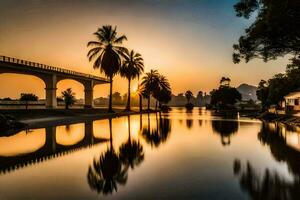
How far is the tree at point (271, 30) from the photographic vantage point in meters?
13.4

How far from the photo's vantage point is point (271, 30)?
48.5 feet

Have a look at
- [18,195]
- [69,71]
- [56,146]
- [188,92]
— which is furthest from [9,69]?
[188,92]

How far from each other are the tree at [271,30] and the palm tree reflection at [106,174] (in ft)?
29.4

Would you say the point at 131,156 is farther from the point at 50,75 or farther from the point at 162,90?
the point at 162,90

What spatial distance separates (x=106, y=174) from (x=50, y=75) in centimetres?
5176

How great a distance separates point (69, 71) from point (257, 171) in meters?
59.5

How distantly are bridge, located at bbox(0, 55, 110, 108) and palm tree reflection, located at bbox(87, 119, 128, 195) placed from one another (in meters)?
36.9

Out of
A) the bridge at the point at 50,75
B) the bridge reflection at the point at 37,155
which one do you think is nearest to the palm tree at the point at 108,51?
the bridge at the point at 50,75

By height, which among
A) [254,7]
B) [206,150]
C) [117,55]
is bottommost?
[206,150]

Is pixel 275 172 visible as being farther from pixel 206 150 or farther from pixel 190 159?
pixel 206 150

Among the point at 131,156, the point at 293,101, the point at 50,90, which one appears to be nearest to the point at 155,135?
the point at 131,156

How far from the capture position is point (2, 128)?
24969mm

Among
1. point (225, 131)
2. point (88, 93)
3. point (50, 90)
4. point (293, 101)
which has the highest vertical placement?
point (88, 93)

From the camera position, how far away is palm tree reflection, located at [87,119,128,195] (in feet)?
26.1
